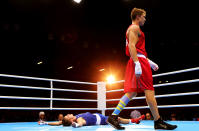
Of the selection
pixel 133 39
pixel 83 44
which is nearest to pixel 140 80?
pixel 133 39

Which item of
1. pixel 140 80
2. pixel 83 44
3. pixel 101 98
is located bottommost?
pixel 101 98

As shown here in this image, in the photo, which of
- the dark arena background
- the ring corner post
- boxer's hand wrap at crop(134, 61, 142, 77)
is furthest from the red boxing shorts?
the ring corner post

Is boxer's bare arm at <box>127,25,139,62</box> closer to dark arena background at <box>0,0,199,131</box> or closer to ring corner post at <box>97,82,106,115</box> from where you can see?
dark arena background at <box>0,0,199,131</box>

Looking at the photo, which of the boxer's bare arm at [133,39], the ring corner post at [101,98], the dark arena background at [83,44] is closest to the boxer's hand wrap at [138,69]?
the boxer's bare arm at [133,39]

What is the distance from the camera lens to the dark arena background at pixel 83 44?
5.14 m

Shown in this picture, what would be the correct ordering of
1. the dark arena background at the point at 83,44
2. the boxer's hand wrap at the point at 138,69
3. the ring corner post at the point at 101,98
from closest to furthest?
the boxer's hand wrap at the point at 138,69 → the ring corner post at the point at 101,98 → the dark arena background at the point at 83,44

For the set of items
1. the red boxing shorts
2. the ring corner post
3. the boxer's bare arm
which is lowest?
the ring corner post

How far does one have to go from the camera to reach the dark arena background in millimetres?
5145

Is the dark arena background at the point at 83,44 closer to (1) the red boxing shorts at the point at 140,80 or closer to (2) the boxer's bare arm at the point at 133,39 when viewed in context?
(1) the red boxing shorts at the point at 140,80

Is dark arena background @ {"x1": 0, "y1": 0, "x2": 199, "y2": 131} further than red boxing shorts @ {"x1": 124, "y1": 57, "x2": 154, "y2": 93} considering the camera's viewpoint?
Yes

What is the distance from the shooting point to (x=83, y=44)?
913 centimetres

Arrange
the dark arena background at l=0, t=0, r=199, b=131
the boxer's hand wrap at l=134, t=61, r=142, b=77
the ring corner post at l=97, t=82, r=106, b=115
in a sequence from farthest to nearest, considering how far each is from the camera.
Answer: the dark arena background at l=0, t=0, r=199, b=131 < the ring corner post at l=97, t=82, r=106, b=115 < the boxer's hand wrap at l=134, t=61, r=142, b=77

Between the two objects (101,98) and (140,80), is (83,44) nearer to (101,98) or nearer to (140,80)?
(101,98)

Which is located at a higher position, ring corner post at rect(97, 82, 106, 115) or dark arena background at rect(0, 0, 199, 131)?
dark arena background at rect(0, 0, 199, 131)
